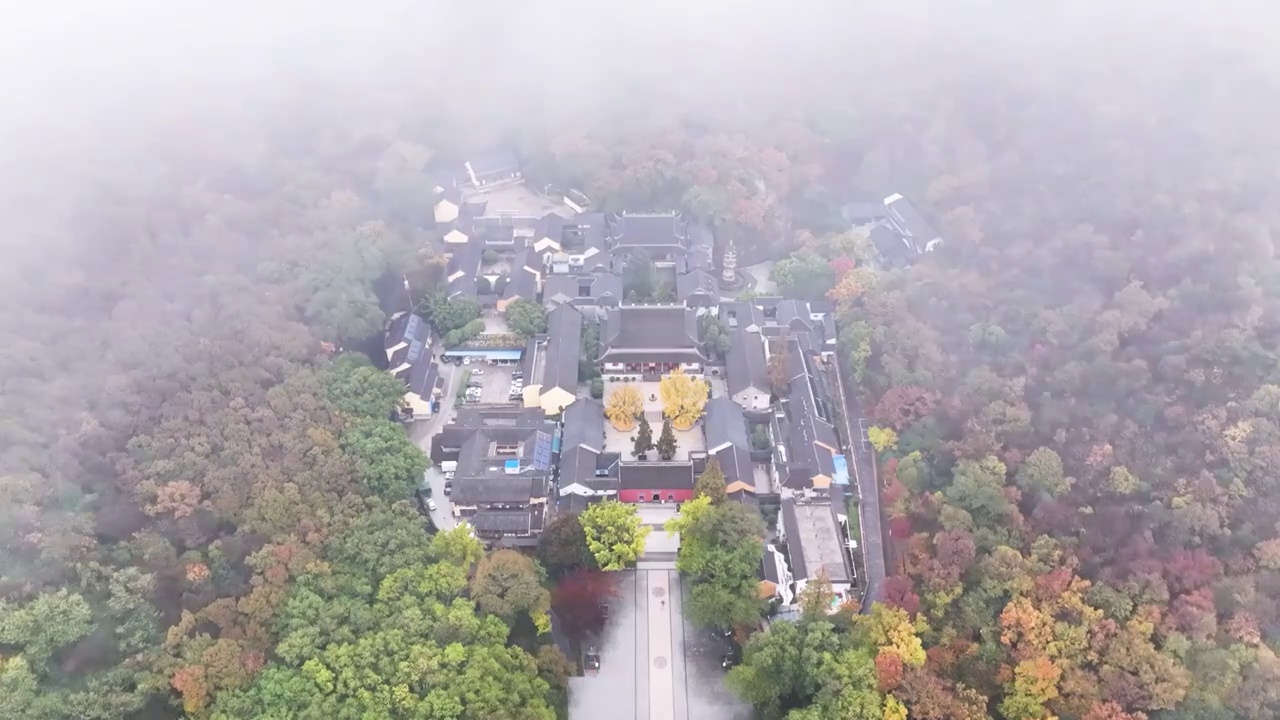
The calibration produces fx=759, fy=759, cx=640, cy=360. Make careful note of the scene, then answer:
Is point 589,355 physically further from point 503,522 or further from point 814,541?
point 814,541

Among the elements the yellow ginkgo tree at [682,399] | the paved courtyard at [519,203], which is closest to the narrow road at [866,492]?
the yellow ginkgo tree at [682,399]

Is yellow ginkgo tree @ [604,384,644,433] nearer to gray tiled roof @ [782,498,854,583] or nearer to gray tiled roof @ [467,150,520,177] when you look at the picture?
gray tiled roof @ [782,498,854,583]

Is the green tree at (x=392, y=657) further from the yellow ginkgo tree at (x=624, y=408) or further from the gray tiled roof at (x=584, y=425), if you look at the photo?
the yellow ginkgo tree at (x=624, y=408)

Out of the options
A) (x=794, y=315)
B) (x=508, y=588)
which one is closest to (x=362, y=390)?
(x=508, y=588)

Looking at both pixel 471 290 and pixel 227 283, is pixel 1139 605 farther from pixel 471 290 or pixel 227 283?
pixel 227 283

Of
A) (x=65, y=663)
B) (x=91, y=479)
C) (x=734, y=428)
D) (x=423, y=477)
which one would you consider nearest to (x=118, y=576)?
(x=65, y=663)

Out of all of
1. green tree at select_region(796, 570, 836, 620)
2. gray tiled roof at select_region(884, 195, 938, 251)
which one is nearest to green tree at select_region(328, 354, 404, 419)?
green tree at select_region(796, 570, 836, 620)
